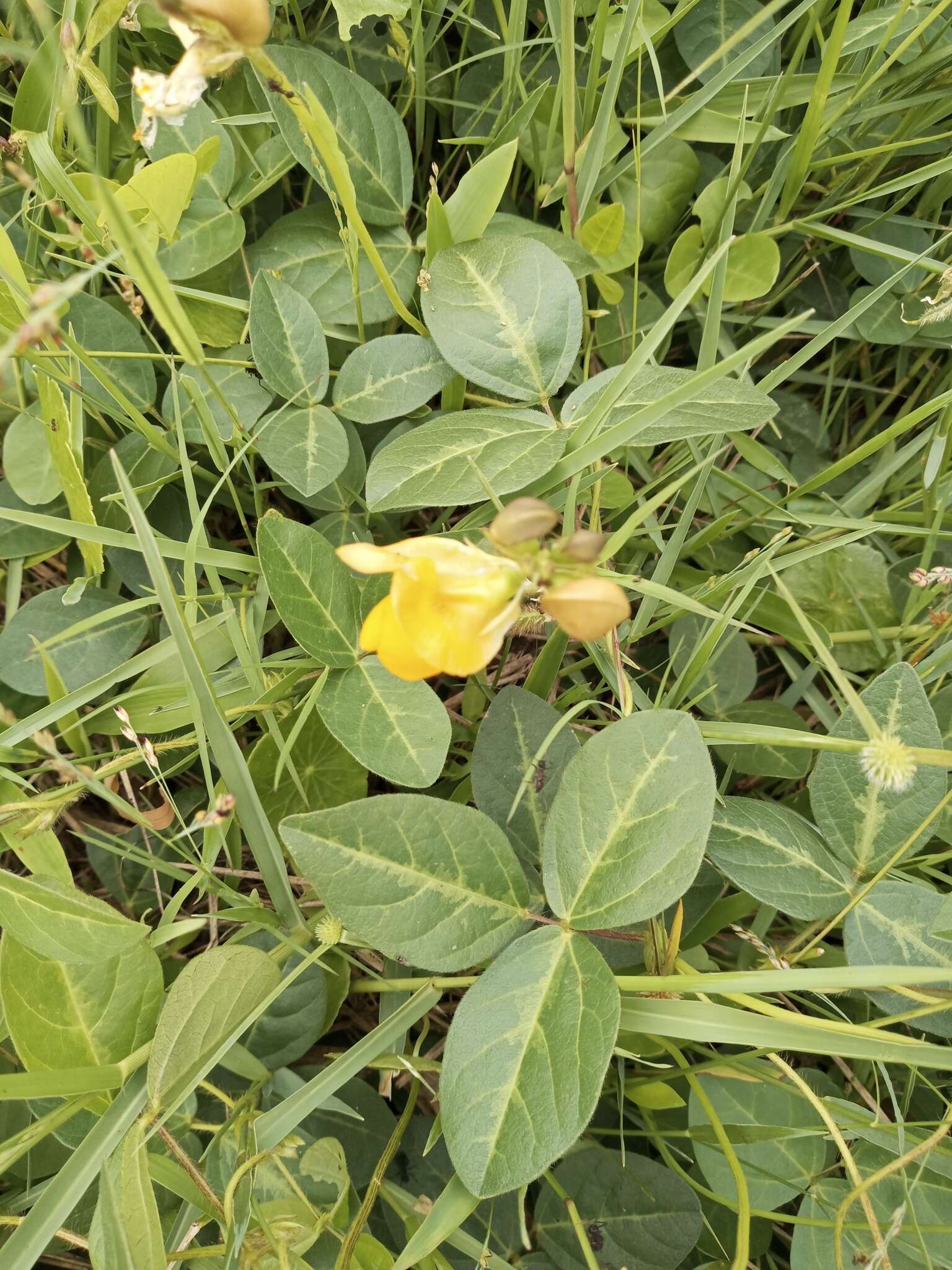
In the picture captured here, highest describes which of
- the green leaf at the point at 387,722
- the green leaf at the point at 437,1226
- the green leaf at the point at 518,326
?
the green leaf at the point at 518,326

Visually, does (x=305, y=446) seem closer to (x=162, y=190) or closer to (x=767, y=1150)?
(x=162, y=190)

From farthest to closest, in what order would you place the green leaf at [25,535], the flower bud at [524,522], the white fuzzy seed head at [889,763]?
the green leaf at [25,535], the white fuzzy seed head at [889,763], the flower bud at [524,522]

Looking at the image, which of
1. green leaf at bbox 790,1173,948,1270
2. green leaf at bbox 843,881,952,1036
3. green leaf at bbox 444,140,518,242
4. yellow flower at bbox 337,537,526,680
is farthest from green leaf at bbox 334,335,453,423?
green leaf at bbox 790,1173,948,1270

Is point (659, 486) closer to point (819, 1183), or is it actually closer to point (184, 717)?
point (184, 717)

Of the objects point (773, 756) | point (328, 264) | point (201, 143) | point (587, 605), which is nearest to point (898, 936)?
point (773, 756)

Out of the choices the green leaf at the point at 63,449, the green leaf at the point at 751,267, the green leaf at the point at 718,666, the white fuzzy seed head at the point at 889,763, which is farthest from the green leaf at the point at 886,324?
the green leaf at the point at 63,449

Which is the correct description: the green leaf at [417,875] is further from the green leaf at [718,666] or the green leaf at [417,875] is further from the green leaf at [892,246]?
the green leaf at [892,246]

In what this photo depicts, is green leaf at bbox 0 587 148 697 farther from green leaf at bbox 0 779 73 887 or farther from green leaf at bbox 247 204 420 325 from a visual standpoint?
green leaf at bbox 247 204 420 325
